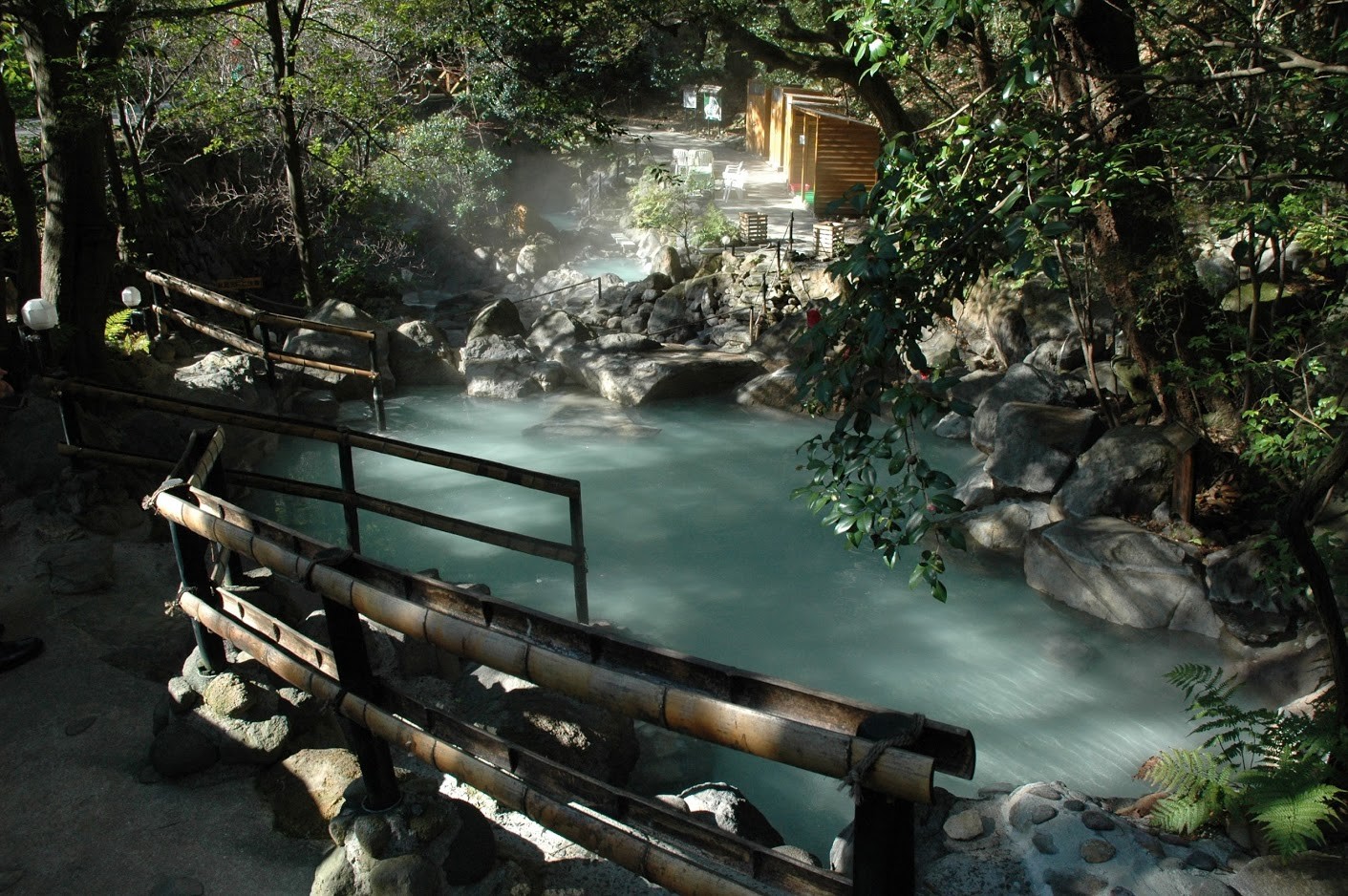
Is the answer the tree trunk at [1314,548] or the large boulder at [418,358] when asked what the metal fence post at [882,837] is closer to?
the tree trunk at [1314,548]

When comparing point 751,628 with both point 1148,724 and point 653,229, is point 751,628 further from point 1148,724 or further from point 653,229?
point 653,229

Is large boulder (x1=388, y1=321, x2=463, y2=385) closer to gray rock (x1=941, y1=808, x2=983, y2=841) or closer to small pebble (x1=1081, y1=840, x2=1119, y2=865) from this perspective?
gray rock (x1=941, y1=808, x2=983, y2=841)

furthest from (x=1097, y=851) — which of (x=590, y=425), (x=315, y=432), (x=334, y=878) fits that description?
(x=590, y=425)

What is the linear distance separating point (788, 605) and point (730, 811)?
11.6 ft

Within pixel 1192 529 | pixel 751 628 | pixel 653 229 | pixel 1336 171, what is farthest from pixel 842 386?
pixel 653 229

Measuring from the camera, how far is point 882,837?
67.5 inches

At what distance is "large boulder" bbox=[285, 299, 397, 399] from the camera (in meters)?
10.6

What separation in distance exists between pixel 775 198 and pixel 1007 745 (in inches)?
784

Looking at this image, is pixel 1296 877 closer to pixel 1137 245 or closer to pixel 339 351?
pixel 1137 245

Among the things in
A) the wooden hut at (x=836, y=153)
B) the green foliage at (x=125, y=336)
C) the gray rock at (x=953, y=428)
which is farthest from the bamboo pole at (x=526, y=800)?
the wooden hut at (x=836, y=153)

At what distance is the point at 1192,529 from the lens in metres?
7.18

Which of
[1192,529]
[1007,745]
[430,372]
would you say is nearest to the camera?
[1007,745]

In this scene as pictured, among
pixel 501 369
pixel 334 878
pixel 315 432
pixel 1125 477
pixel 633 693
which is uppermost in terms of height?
pixel 633 693

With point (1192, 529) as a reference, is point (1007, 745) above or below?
below
